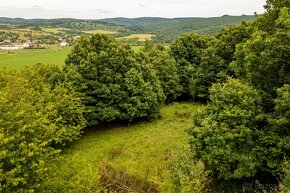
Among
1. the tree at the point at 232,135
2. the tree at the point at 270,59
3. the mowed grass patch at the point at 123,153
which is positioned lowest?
the mowed grass patch at the point at 123,153

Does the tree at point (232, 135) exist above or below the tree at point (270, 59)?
below

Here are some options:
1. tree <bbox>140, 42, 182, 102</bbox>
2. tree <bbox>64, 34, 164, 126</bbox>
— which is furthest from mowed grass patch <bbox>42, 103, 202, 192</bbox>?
tree <bbox>140, 42, 182, 102</bbox>

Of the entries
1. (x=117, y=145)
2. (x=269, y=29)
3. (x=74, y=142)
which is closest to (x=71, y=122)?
(x=74, y=142)

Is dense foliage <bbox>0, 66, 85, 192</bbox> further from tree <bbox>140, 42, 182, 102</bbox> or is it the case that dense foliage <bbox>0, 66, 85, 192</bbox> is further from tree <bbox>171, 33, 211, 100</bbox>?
tree <bbox>171, 33, 211, 100</bbox>

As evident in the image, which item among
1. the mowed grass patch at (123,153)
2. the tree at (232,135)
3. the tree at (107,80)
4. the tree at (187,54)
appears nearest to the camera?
the mowed grass patch at (123,153)

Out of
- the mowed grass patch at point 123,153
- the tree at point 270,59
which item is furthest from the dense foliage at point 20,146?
the tree at point 270,59

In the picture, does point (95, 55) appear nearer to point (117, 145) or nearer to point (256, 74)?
point (117, 145)

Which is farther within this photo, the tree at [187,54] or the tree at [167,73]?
the tree at [187,54]

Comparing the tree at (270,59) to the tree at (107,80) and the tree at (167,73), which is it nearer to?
the tree at (107,80)
